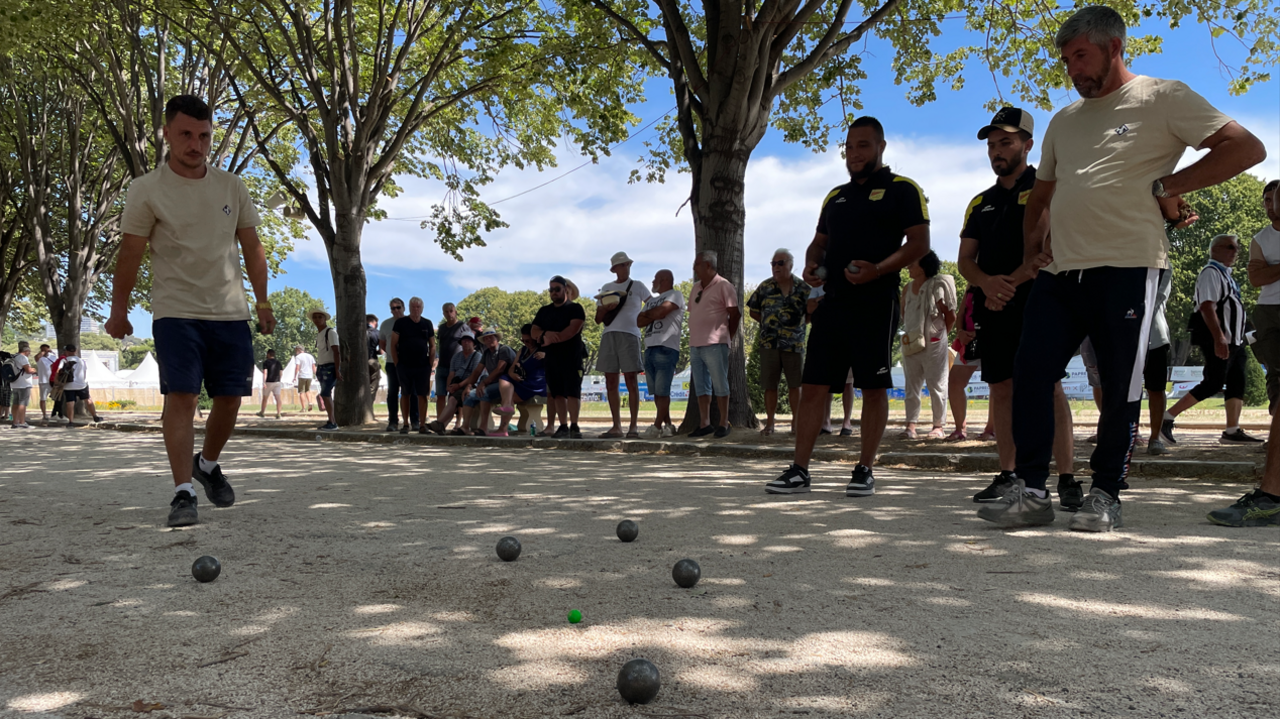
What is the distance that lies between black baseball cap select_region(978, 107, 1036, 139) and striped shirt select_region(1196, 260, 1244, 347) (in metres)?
4.03

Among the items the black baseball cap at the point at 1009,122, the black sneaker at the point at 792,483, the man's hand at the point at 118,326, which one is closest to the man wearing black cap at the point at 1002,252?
the black baseball cap at the point at 1009,122

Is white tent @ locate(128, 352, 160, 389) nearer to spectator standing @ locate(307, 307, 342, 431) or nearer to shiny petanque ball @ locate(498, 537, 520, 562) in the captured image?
spectator standing @ locate(307, 307, 342, 431)

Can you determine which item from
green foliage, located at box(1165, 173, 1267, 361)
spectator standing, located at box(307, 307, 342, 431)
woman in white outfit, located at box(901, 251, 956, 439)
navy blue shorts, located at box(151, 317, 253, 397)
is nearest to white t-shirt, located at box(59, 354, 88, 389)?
spectator standing, located at box(307, 307, 342, 431)

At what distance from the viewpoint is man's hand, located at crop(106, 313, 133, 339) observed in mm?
4953

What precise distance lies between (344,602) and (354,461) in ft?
20.2

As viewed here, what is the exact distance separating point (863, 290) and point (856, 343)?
1.13ft

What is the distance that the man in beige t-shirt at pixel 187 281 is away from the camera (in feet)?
15.8

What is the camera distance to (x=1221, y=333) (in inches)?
307

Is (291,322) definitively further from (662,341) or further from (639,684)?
(639,684)

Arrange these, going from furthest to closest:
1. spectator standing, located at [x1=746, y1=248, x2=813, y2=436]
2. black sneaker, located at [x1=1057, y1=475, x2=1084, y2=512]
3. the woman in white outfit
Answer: spectator standing, located at [x1=746, y1=248, x2=813, y2=436] < the woman in white outfit < black sneaker, located at [x1=1057, y1=475, x2=1084, y2=512]

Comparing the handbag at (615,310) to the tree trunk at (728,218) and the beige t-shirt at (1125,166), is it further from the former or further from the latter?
the beige t-shirt at (1125,166)

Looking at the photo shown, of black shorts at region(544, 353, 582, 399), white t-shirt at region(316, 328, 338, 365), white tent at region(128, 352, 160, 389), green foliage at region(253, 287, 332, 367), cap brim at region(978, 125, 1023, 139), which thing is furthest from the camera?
green foliage at region(253, 287, 332, 367)

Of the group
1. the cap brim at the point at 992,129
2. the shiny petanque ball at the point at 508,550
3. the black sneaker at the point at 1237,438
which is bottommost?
the shiny petanque ball at the point at 508,550

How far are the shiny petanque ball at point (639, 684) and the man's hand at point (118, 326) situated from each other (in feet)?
13.7
